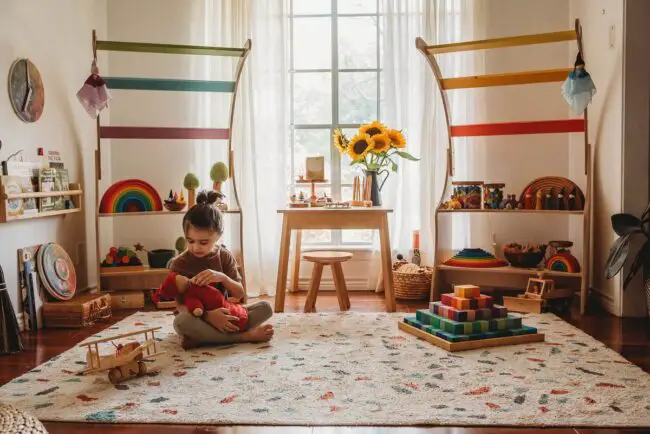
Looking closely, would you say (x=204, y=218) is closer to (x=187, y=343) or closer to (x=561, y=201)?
(x=187, y=343)

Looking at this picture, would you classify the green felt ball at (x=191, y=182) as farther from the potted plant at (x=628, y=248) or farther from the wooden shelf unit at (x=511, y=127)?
the potted plant at (x=628, y=248)

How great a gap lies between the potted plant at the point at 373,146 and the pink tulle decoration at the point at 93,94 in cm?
152

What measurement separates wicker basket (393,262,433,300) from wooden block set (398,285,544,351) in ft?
3.80

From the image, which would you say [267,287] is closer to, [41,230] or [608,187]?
[41,230]

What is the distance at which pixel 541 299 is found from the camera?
12.3 ft

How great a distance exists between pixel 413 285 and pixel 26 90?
2642mm

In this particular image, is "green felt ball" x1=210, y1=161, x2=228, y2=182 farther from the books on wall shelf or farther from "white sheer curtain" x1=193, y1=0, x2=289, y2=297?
the books on wall shelf

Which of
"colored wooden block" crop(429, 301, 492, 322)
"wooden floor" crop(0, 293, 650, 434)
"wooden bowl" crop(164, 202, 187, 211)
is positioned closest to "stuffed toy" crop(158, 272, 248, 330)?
"wooden floor" crop(0, 293, 650, 434)

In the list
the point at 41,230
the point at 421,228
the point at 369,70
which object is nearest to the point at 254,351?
the point at 41,230

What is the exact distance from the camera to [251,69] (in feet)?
15.0

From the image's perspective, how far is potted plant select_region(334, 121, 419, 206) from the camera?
13.6ft

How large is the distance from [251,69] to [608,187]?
250cm

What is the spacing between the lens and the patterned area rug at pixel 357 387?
205cm

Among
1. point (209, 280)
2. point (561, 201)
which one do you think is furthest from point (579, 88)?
point (209, 280)
